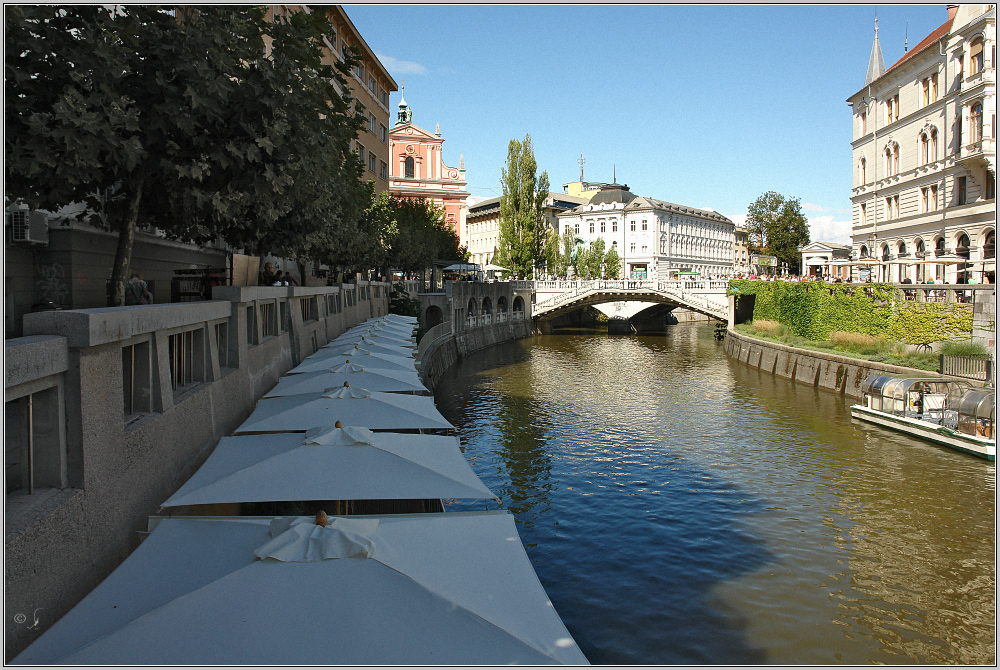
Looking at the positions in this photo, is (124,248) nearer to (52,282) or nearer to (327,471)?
(52,282)

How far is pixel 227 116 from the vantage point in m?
10.3

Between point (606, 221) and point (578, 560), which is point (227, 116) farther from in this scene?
point (606, 221)

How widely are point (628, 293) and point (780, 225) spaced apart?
1968 centimetres

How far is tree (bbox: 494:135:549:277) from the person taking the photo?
6781 centimetres

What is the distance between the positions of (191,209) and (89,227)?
9.31ft

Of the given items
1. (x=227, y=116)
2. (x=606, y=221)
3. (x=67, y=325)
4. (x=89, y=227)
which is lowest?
(x=67, y=325)

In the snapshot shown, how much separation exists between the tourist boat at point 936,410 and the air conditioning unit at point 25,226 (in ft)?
67.3

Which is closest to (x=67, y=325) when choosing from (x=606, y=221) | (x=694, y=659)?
(x=694, y=659)

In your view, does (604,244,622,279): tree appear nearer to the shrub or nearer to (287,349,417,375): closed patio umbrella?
the shrub

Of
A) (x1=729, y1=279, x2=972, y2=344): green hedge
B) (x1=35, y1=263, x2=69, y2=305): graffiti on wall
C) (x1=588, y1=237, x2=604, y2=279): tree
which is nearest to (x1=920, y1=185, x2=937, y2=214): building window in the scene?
(x1=729, y1=279, x2=972, y2=344): green hedge

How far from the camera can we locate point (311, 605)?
5.14m

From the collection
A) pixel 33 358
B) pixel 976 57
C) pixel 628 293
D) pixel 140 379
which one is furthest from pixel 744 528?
pixel 628 293

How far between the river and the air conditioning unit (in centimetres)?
934

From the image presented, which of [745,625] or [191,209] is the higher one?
[191,209]
